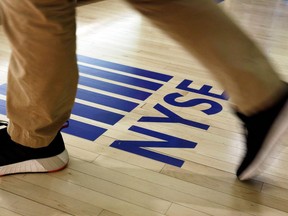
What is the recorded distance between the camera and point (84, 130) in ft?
4.33

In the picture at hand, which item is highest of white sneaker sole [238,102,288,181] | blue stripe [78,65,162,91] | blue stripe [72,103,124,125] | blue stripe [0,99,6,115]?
white sneaker sole [238,102,288,181]

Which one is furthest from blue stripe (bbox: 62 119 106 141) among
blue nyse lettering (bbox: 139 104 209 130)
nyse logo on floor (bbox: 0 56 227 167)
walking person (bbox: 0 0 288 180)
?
walking person (bbox: 0 0 288 180)

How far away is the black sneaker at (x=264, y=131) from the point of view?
2.89 feet

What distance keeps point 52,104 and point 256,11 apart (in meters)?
2.67

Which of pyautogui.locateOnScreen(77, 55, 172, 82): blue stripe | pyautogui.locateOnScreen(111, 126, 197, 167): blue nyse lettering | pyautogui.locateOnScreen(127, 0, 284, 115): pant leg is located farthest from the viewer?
pyautogui.locateOnScreen(77, 55, 172, 82): blue stripe

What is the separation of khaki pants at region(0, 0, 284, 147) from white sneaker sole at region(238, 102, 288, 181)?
1.7 inches

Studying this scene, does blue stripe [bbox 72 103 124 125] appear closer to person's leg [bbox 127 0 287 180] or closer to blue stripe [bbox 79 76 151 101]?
blue stripe [bbox 79 76 151 101]

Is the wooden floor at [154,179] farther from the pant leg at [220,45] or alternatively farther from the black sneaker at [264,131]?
the pant leg at [220,45]

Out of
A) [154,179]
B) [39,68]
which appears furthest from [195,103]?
[39,68]

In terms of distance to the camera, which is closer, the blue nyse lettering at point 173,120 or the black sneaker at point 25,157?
the black sneaker at point 25,157

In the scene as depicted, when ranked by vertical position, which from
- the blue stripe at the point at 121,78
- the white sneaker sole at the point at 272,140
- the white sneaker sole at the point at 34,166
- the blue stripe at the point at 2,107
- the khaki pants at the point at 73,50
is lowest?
the blue stripe at the point at 121,78

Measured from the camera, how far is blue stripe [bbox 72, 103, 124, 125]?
1.39 meters

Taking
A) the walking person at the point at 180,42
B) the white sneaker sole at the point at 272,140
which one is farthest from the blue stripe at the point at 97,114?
the white sneaker sole at the point at 272,140

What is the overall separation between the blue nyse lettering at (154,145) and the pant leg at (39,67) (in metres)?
0.28
